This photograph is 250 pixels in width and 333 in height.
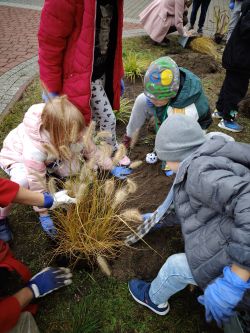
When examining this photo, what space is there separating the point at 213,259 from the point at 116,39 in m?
1.67

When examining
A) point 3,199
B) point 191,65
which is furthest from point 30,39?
point 3,199

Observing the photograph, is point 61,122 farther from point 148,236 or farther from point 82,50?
point 148,236

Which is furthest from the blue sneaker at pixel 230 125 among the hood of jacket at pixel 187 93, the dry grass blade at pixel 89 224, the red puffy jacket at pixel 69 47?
the dry grass blade at pixel 89 224

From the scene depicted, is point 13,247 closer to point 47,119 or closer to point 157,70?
point 47,119

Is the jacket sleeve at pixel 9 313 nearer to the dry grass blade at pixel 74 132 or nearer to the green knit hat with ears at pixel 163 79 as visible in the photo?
the dry grass blade at pixel 74 132

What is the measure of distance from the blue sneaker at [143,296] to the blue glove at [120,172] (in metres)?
0.93

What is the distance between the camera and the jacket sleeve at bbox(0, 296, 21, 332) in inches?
58.7

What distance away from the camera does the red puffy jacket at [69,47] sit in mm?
1858

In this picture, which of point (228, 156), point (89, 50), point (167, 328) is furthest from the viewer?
point (89, 50)

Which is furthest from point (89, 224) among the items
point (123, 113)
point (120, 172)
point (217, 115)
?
point (217, 115)

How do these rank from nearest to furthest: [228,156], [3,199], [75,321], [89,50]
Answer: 1. [228,156]
2. [3,199]
3. [75,321]
4. [89,50]

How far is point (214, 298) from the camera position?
1312 mm

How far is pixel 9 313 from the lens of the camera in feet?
4.99

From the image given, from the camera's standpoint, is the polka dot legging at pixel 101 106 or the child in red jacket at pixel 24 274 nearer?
the child in red jacket at pixel 24 274
